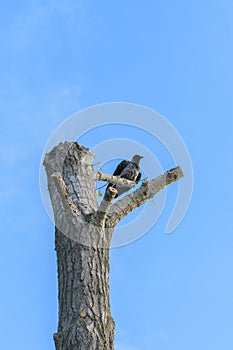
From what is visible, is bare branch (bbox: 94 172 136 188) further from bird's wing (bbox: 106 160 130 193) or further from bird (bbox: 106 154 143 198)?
bird's wing (bbox: 106 160 130 193)

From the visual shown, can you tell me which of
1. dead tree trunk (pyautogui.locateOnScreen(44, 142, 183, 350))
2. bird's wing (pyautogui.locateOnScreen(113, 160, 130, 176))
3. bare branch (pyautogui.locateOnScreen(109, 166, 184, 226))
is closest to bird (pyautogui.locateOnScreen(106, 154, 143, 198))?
bird's wing (pyautogui.locateOnScreen(113, 160, 130, 176))

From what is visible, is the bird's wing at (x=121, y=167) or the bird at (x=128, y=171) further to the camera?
the bird's wing at (x=121, y=167)

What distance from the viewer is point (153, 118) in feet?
14.2

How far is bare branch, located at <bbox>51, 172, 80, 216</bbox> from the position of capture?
351 cm

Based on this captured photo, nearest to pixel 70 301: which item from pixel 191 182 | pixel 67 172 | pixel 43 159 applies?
pixel 67 172

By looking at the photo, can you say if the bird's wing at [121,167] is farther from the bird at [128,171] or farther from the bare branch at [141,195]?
the bare branch at [141,195]

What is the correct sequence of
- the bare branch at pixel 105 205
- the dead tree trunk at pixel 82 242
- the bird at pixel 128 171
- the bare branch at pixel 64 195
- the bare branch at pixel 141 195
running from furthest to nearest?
the bird at pixel 128 171, the bare branch at pixel 141 195, the bare branch at pixel 64 195, the bare branch at pixel 105 205, the dead tree trunk at pixel 82 242

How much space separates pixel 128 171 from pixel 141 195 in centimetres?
113

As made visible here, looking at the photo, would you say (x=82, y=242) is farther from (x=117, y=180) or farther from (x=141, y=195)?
(x=117, y=180)

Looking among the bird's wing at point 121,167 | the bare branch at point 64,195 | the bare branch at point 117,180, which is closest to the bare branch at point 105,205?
the bare branch at point 64,195

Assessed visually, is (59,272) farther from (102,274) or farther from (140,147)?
(140,147)

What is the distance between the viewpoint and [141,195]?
4172mm

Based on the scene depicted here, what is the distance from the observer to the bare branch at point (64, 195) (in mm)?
3506

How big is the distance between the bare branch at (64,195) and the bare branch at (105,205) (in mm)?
196
